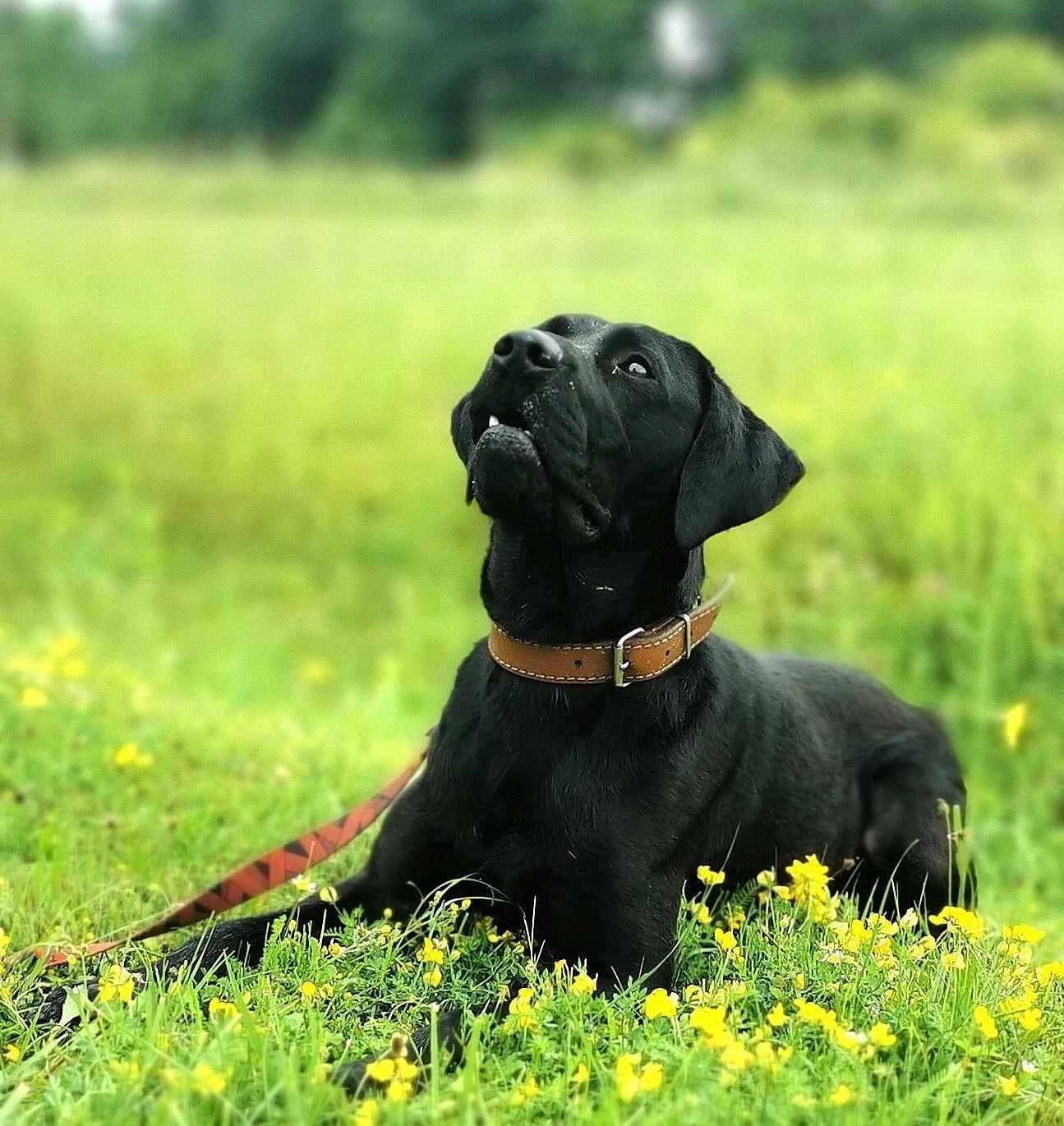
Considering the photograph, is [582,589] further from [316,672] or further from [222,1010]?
[316,672]

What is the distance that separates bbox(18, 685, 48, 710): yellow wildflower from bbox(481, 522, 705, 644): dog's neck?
5.67 ft

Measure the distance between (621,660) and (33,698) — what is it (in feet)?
6.67

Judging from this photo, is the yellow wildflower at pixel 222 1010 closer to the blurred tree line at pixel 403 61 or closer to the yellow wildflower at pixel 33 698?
the yellow wildflower at pixel 33 698

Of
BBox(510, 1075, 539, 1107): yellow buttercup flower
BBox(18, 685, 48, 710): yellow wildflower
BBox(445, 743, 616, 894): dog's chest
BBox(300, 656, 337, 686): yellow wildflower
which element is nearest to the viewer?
BBox(510, 1075, 539, 1107): yellow buttercup flower

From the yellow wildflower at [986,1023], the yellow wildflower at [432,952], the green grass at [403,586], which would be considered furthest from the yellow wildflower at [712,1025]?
the yellow wildflower at [432,952]

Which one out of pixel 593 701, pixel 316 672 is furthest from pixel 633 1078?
pixel 316 672

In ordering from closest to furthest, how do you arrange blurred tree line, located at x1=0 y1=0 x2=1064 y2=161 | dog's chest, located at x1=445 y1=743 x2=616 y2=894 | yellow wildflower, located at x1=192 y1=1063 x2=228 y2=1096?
yellow wildflower, located at x1=192 y1=1063 x2=228 y2=1096, dog's chest, located at x1=445 y1=743 x2=616 y2=894, blurred tree line, located at x1=0 y1=0 x2=1064 y2=161

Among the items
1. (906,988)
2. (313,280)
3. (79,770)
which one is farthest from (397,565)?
(313,280)

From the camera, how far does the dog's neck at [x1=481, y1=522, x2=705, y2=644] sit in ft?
8.78

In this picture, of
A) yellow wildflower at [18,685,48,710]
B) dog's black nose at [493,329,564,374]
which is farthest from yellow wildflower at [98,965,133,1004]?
yellow wildflower at [18,685,48,710]

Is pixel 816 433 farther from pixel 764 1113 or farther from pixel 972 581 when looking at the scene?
pixel 764 1113

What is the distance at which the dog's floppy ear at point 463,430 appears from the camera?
2781mm

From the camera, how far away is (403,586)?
698cm

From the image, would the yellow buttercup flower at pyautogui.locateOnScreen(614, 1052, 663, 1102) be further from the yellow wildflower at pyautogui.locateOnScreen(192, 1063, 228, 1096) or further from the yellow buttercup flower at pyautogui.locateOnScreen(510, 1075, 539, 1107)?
the yellow wildflower at pyautogui.locateOnScreen(192, 1063, 228, 1096)
